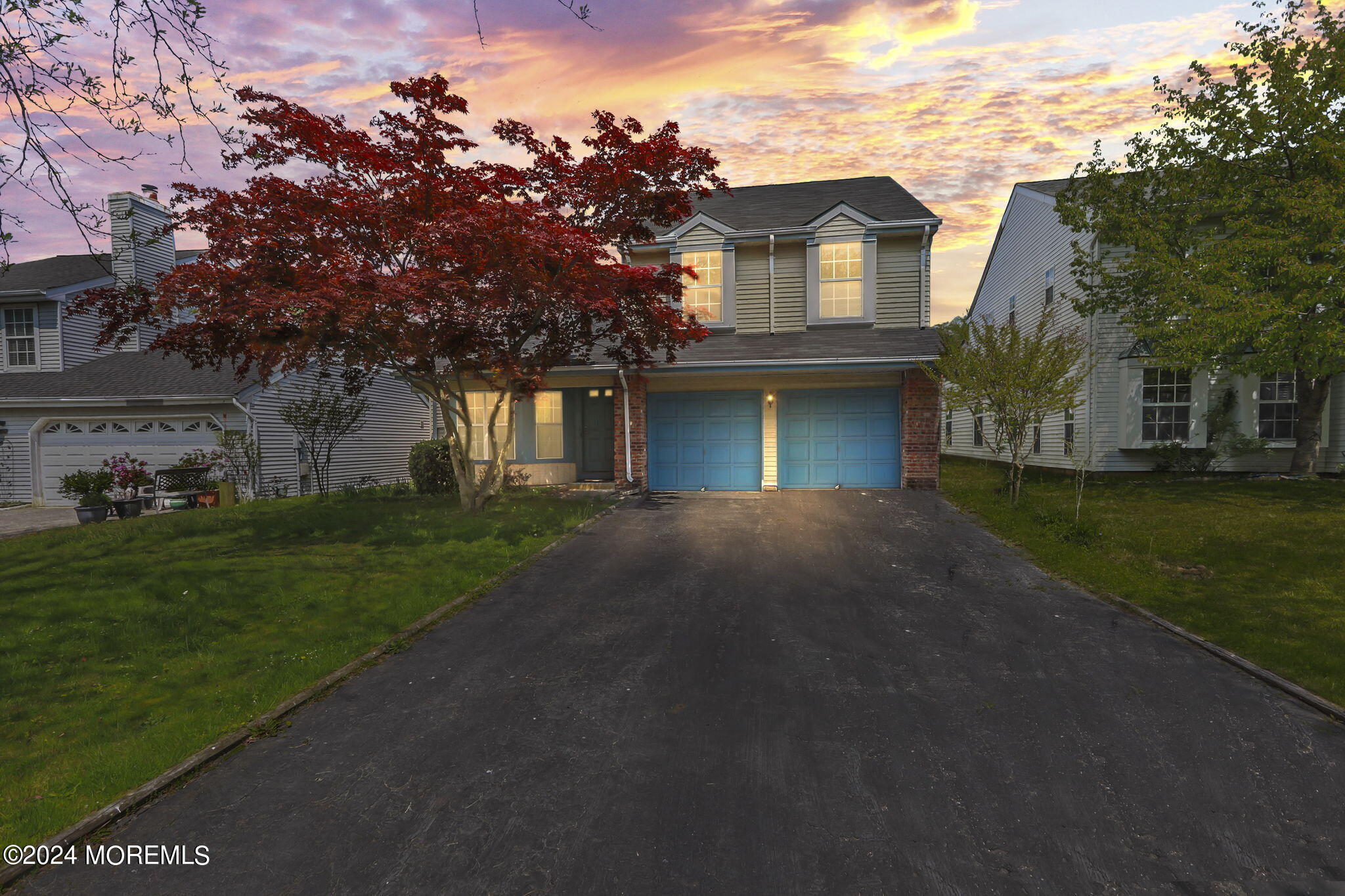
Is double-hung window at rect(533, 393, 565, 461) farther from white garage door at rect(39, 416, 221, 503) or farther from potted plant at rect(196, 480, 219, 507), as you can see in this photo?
white garage door at rect(39, 416, 221, 503)

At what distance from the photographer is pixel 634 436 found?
1558 centimetres

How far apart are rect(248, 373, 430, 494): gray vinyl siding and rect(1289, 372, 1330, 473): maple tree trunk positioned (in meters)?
25.0

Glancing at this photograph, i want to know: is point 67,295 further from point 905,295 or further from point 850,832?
point 850,832

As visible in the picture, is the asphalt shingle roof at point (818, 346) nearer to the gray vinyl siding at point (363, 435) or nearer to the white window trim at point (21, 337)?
the gray vinyl siding at point (363, 435)

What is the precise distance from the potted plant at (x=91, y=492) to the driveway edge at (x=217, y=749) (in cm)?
1257

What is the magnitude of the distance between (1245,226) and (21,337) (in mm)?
32165

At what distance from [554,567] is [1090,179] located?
17.3 meters

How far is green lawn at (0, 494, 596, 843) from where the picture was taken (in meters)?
4.11

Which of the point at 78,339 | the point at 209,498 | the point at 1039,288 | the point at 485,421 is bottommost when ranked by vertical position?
the point at 209,498

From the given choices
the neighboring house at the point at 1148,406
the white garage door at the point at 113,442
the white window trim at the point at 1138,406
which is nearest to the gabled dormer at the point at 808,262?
the neighboring house at the point at 1148,406

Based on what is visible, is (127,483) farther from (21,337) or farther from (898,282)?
(898,282)

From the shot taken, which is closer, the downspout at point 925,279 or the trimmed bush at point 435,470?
the downspout at point 925,279

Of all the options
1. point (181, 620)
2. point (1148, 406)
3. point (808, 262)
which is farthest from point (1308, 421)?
point (181, 620)

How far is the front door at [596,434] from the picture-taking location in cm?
1744
